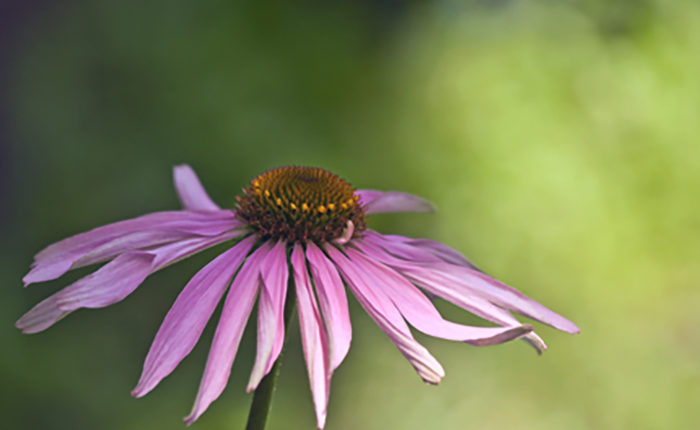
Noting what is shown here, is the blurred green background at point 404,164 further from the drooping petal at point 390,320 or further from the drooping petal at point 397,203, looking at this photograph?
the drooping petal at point 390,320

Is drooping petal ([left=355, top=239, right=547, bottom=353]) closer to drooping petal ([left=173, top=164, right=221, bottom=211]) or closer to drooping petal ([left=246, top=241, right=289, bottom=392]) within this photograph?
drooping petal ([left=246, top=241, right=289, bottom=392])

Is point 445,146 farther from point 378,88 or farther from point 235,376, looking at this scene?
point 235,376

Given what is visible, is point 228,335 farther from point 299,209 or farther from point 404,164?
point 404,164

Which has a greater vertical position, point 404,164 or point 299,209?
point 299,209

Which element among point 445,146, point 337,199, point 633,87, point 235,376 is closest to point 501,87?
point 445,146

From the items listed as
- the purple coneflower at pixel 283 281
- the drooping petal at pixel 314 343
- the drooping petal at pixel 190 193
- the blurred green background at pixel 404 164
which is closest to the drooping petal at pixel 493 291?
the purple coneflower at pixel 283 281

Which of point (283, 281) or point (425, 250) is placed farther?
point (425, 250)

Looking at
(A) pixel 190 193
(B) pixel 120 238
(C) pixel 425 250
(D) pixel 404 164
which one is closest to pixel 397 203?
(C) pixel 425 250
